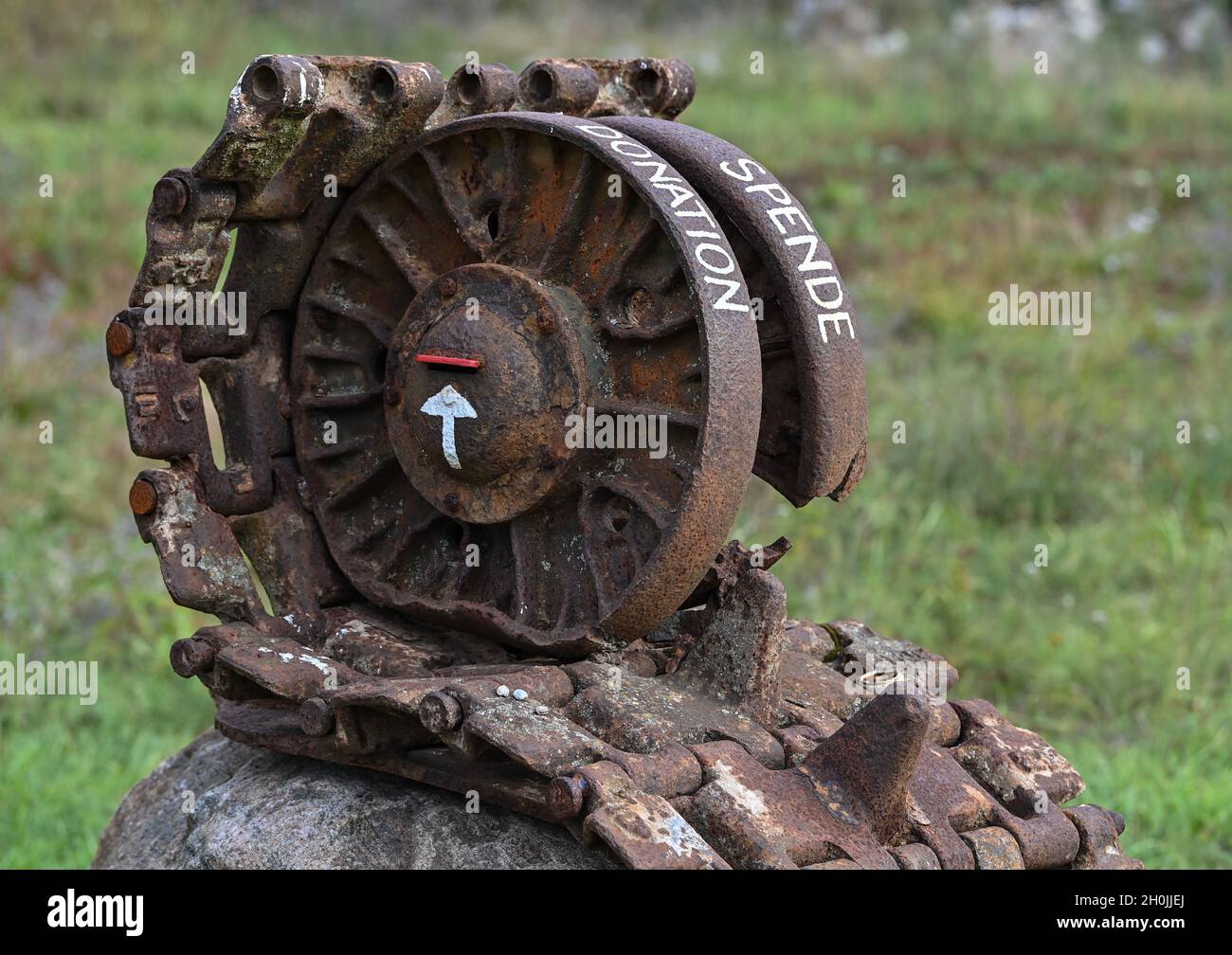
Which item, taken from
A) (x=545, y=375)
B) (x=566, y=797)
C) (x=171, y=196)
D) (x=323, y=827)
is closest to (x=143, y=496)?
(x=171, y=196)

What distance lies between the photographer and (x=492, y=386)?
3.17 metres

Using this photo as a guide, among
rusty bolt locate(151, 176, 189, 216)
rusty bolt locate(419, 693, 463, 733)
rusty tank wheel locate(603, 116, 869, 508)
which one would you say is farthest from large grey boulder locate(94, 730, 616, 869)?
rusty bolt locate(151, 176, 189, 216)

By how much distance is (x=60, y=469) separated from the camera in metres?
7.29

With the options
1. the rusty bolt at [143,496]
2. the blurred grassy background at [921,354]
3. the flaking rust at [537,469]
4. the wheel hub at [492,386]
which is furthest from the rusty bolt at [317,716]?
the blurred grassy background at [921,354]

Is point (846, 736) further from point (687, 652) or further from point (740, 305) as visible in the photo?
point (740, 305)

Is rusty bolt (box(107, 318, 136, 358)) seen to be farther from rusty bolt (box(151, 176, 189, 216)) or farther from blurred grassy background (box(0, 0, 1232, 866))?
blurred grassy background (box(0, 0, 1232, 866))

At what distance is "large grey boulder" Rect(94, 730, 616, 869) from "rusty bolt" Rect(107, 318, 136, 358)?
99 centimetres

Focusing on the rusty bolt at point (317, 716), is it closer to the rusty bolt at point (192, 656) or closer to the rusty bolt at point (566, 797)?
the rusty bolt at point (192, 656)

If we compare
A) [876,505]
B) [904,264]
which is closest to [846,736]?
[876,505]

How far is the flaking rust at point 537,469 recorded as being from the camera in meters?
2.95

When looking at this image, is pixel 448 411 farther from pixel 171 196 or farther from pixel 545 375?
pixel 171 196

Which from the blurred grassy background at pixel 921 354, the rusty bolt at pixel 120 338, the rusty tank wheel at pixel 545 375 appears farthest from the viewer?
the blurred grassy background at pixel 921 354

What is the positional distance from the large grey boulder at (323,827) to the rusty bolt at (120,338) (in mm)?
987

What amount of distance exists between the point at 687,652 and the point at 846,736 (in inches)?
18.7
